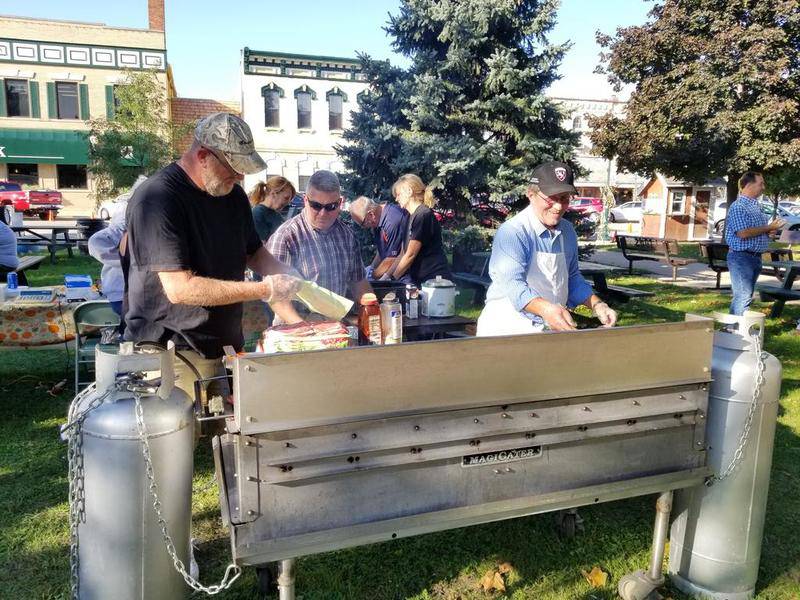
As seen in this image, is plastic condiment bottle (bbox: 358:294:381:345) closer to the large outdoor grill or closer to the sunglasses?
the sunglasses

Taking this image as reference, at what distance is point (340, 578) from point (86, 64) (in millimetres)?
33557

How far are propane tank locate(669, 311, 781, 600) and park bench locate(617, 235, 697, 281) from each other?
10.5 meters

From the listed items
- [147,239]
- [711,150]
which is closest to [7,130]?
[711,150]

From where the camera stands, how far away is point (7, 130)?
29.9 metres

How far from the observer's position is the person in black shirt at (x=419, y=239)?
552 centimetres

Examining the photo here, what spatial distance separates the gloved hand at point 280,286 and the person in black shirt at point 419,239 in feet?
10.3

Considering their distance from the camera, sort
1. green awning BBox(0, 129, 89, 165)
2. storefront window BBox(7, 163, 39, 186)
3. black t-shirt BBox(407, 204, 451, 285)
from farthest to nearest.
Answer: storefront window BBox(7, 163, 39, 186)
green awning BBox(0, 129, 89, 165)
black t-shirt BBox(407, 204, 451, 285)

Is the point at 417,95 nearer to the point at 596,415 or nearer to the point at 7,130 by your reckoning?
the point at 596,415

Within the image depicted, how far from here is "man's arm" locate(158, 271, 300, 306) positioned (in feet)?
7.83

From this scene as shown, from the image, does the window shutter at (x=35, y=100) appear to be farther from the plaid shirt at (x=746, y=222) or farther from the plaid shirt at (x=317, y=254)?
the plaid shirt at (x=746, y=222)

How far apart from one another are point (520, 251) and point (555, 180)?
0.38 meters

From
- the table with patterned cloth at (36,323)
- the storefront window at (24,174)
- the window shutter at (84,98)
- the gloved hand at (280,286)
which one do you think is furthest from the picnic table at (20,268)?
the storefront window at (24,174)

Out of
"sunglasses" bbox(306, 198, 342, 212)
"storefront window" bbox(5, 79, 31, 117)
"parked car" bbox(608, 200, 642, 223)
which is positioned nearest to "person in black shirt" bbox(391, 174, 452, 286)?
"sunglasses" bbox(306, 198, 342, 212)

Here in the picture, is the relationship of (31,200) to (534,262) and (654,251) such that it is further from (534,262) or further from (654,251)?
(534,262)
